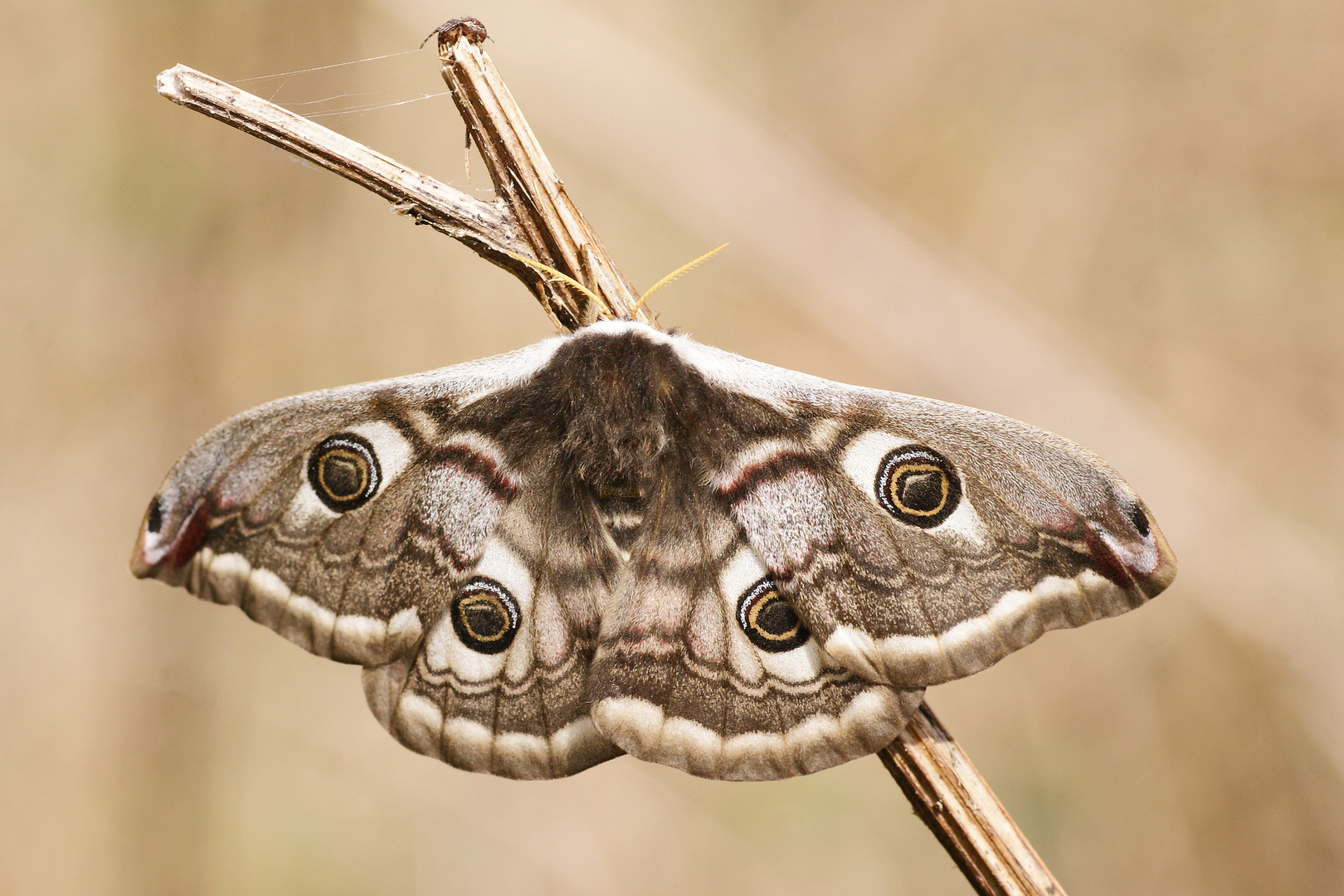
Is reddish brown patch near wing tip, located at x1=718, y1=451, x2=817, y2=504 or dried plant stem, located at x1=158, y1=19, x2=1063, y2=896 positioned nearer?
dried plant stem, located at x1=158, y1=19, x2=1063, y2=896

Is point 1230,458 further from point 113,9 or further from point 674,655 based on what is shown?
point 113,9

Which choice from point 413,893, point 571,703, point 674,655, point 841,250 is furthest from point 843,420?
point 413,893

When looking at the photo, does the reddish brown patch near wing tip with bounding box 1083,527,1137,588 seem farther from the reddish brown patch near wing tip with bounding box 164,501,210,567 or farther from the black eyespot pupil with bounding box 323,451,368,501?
the reddish brown patch near wing tip with bounding box 164,501,210,567

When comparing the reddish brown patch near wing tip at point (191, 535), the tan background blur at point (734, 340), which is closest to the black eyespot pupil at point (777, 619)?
the reddish brown patch near wing tip at point (191, 535)

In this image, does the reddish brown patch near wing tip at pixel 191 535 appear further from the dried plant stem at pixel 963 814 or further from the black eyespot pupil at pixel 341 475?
the dried plant stem at pixel 963 814

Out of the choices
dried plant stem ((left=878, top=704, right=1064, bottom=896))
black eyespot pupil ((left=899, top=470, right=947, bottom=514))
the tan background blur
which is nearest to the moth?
black eyespot pupil ((left=899, top=470, right=947, bottom=514))

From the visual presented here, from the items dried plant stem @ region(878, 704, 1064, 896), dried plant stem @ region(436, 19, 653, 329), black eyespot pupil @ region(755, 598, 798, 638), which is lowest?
dried plant stem @ region(878, 704, 1064, 896)

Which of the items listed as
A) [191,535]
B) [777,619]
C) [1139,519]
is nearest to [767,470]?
[777,619]
